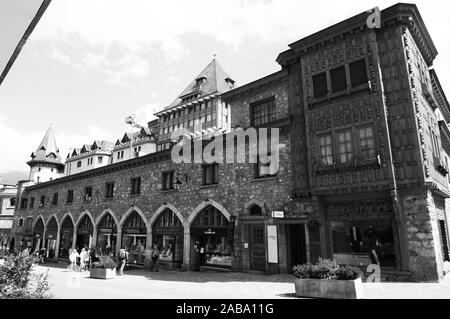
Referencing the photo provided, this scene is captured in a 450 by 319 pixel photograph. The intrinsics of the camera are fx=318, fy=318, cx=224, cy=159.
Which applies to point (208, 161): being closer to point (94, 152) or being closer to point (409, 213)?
point (409, 213)

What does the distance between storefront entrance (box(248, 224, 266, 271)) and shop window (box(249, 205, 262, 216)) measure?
619 mm

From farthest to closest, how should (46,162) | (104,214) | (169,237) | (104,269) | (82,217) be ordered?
(46,162) < (82,217) < (104,214) < (169,237) < (104,269)

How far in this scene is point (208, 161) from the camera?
781 inches

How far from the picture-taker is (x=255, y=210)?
17094mm

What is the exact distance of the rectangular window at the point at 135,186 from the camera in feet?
80.5

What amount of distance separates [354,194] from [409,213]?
2.16m

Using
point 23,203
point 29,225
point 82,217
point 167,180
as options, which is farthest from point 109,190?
point 23,203

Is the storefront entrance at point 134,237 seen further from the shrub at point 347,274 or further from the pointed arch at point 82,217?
the shrub at point 347,274

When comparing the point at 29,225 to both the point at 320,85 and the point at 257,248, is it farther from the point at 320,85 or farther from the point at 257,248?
the point at 320,85

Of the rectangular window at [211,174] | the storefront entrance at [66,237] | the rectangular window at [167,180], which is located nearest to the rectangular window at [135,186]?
the rectangular window at [167,180]

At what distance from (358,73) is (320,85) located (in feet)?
5.76

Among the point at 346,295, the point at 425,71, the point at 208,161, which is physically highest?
the point at 425,71

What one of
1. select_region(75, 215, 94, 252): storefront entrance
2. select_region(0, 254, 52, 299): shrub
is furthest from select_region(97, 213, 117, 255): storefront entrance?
select_region(0, 254, 52, 299): shrub
